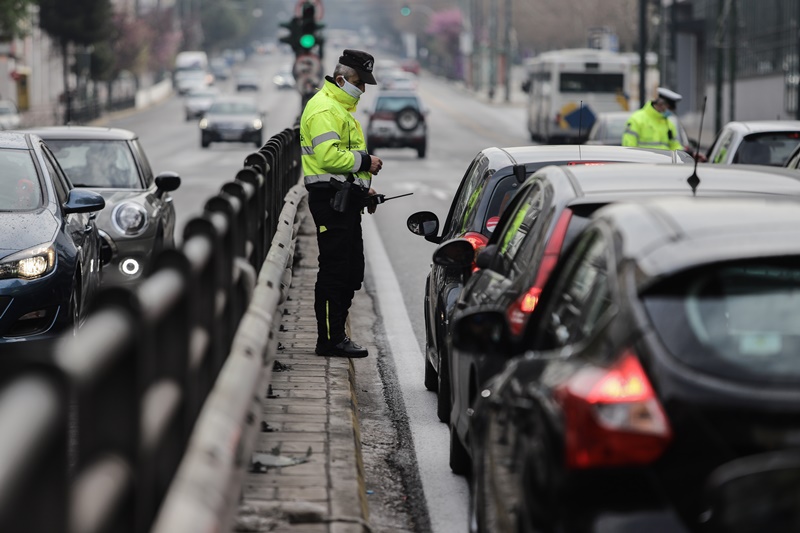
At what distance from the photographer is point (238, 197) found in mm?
6836

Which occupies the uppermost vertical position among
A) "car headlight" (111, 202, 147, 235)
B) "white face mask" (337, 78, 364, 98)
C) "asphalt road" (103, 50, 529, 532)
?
"white face mask" (337, 78, 364, 98)

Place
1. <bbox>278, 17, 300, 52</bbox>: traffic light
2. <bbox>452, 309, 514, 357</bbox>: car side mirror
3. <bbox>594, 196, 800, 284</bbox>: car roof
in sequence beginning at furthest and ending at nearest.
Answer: <bbox>278, 17, 300, 52</bbox>: traffic light
<bbox>452, 309, 514, 357</bbox>: car side mirror
<bbox>594, 196, 800, 284</bbox>: car roof

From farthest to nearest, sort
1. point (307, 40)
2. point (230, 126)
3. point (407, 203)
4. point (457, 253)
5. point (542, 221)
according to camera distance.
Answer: point (230, 126) < point (307, 40) < point (407, 203) < point (457, 253) < point (542, 221)

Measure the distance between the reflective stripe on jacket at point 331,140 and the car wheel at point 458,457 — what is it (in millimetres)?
2458

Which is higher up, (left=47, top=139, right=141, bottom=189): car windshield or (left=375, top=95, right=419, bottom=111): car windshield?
(left=47, top=139, right=141, bottom=189): car windshield

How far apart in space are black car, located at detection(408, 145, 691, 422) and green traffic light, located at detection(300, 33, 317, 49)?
18147 mm

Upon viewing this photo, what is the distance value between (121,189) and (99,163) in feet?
1.86

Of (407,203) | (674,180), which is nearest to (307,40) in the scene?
(407,203)

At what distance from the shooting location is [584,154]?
27.3ft

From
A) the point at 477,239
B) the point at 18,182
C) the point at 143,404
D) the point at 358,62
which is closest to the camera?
the point at 143,404

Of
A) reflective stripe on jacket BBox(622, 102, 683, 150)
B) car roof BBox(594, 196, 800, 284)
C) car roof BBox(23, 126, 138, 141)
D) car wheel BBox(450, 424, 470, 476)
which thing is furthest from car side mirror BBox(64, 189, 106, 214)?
reflective stripe on jacket BBox(622, 102, 683, 150)

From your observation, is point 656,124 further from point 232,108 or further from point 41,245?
point 232,108

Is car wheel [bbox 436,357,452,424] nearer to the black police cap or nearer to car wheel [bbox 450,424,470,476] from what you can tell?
car wheel [bbox 450,424,470,476]

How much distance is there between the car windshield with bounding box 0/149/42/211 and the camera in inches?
384
